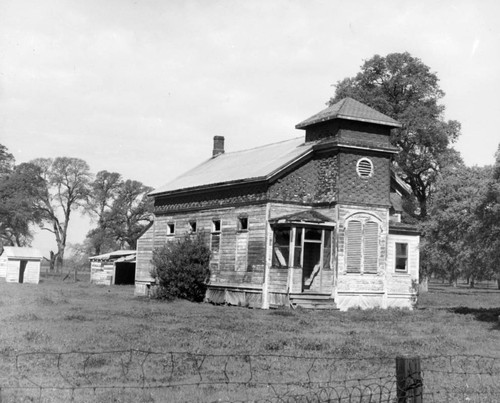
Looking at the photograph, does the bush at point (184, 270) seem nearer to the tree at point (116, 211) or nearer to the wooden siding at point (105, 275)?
the wooden siding at point (105, 275)

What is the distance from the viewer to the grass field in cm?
1319

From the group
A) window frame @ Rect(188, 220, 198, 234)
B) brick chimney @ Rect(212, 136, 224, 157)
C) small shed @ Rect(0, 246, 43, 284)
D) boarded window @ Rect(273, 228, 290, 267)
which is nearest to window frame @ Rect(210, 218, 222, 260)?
window frame @ Rect(188, 220, 198, 234)

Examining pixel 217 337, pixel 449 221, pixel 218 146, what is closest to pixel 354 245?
pixel 217 337

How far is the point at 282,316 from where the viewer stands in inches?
1026

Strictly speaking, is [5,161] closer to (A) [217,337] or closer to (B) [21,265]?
(B) [21,265]

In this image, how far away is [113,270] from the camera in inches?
2330

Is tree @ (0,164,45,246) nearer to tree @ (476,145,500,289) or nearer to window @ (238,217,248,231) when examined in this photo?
window @ (238,217,248,231)

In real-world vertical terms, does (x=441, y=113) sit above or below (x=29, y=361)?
above

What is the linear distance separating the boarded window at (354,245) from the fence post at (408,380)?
22493mm

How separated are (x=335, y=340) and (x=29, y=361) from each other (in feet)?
28.8

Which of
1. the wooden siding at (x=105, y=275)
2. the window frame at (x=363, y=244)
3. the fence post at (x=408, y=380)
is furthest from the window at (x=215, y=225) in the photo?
the fence post at (x=408, y=380)

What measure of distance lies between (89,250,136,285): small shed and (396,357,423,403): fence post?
172 feet

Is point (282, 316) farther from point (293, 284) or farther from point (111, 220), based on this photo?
point (111, 220)

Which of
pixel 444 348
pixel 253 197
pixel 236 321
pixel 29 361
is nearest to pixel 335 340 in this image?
pixel 444 348
